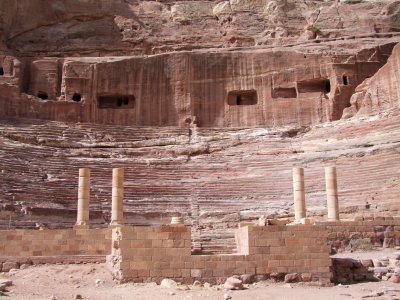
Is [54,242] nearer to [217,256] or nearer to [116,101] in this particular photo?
[217,256]

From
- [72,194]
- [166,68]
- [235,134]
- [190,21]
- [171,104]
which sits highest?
[190,21]

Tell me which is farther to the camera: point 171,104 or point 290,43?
point 290,43

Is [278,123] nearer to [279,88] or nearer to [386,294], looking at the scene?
[279,88]

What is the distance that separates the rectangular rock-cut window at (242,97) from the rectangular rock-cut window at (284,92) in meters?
1.07

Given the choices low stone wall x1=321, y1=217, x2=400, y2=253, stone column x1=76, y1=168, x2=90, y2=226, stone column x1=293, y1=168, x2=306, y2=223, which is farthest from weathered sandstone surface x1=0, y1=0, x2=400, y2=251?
low stone wall x1=321, y1=217, x2=400, y2=253

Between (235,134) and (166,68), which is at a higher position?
(166,68)

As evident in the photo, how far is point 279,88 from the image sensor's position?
92.7ft

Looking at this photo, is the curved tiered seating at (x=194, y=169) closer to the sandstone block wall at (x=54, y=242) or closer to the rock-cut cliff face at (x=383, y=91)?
the rock-cut cliff face at (x=383, y=91)

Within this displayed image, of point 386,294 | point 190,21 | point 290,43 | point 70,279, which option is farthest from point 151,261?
point 190,21

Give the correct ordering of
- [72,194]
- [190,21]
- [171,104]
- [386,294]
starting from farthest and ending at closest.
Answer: [190,21] → [171,104] → [72,194] → [386,294]

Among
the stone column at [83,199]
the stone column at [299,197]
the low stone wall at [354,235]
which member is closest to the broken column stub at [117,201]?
the stone column at [83,199]

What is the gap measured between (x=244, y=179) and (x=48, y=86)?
39.8ft

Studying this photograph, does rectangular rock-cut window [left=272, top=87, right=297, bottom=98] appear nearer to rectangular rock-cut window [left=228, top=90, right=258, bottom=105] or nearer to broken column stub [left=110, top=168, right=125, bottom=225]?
rectangular rock-cut window [left=228, top=90, right=258, bottom=105]

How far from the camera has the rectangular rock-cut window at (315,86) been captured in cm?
2816
